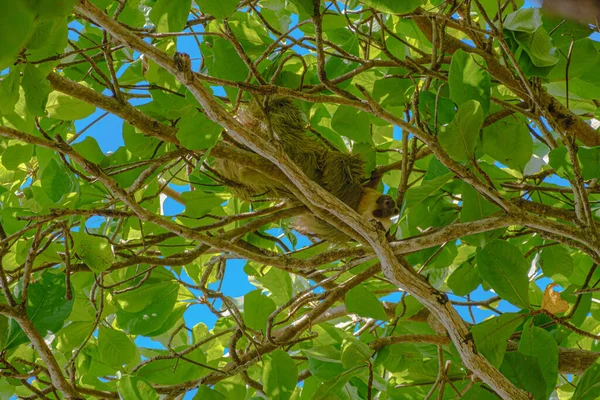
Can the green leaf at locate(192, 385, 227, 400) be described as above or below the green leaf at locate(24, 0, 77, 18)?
above

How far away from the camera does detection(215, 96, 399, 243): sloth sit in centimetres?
192

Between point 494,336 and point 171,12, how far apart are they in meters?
0.84

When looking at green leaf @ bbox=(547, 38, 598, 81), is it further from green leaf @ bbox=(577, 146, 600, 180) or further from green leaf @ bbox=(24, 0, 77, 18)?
green leaf @ bbox=(24, 0, 77, 18)

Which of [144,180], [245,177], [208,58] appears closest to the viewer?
[144,180]

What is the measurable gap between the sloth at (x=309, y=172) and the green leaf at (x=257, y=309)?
1.23ft

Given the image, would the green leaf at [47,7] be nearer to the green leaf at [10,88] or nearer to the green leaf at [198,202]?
the green leaf at [10,88]

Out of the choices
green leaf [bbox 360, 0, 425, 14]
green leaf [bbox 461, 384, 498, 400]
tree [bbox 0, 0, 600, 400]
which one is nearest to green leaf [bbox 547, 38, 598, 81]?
tree [bbox 0, 0, 600, 400]

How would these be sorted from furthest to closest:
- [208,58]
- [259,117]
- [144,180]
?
1. [259,117]
2. [208,58]
3. [144,180]

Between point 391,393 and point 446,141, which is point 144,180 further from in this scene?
point 391,393

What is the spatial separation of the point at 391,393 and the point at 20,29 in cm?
147

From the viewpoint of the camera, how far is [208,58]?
160 centimetres

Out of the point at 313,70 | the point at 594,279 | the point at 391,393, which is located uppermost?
the point at 313,70

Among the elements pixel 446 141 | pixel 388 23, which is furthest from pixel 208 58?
pixel 446 141

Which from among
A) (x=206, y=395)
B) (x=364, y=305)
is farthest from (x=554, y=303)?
(x=206, y=395)
